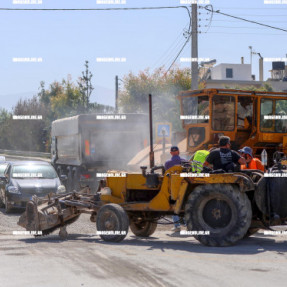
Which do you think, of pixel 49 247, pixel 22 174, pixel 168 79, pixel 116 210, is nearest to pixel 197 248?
pixel 116 210

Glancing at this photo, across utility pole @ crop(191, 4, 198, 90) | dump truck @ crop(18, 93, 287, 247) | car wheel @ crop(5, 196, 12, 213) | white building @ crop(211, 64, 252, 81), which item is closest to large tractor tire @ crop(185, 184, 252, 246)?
dump truck @ crop(18, 93, 287, 247)

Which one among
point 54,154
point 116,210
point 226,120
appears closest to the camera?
point 116,210

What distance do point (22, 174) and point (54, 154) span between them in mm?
9203

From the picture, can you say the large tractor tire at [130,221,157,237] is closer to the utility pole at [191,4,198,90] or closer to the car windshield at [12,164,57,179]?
the car windshield at [12,164,57,179]

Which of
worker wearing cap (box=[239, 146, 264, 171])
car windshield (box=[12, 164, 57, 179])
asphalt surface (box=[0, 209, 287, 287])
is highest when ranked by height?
worker wearing cap (box=[239, 146, 264, 171])

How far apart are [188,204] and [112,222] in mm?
1624

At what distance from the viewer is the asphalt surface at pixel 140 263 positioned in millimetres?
8039

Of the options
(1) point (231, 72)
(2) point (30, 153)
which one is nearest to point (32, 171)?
(2) point (30, 153)

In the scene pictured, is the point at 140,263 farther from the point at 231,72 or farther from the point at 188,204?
the point at 231,72

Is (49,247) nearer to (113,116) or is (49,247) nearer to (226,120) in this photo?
(226,120)

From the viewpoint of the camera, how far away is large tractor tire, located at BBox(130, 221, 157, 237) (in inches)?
523

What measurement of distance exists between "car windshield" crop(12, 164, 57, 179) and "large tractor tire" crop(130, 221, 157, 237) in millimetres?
7841

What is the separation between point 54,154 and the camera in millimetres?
29750

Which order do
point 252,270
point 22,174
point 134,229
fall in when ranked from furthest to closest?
point 22,174 → point 134,229 → point 252,270
